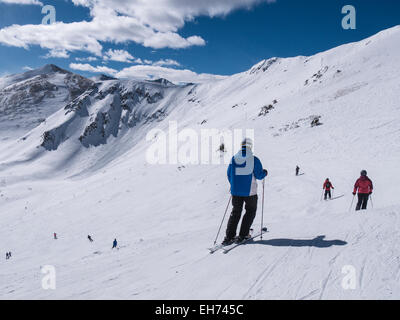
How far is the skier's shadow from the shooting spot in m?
5.46

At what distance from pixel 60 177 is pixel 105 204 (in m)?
93.0

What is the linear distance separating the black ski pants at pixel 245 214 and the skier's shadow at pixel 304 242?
0.43 meters

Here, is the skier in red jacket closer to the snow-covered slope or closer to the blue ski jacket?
the snow-covered slope

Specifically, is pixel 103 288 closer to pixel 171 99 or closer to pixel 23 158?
pixel 23 158

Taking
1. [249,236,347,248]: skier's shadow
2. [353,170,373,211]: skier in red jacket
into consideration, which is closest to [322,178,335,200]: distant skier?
[353,170,373,211]: skier in red jacket

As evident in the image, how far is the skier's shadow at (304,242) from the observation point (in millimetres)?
5461

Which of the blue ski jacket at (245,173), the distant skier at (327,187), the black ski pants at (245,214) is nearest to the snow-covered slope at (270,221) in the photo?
the black ski pants at (245,214)

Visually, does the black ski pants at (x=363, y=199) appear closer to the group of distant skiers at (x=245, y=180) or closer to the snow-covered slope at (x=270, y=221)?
the snow-covered slope at (x=270, y=221)

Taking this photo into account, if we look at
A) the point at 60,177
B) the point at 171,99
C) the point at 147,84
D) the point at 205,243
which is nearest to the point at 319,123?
the point at 205,243

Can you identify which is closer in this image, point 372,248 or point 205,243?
point 372,248

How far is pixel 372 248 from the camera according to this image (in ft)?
16.2

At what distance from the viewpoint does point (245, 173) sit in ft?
20.3

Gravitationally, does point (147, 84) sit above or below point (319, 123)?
above

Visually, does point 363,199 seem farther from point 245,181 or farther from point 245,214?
point 245,181
